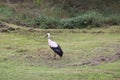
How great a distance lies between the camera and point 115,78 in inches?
492

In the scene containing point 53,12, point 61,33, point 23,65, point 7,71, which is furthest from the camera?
point 53,12

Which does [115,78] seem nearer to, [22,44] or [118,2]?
[22,44]

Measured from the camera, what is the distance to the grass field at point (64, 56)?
13.0 m

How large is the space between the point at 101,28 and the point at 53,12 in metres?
4.01

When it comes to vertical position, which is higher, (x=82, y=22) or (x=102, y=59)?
(x=82, y=22)

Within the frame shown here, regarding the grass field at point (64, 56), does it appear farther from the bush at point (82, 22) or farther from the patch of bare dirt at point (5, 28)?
the bush at point (82, 22)

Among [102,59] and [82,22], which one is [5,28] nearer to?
[82,22]

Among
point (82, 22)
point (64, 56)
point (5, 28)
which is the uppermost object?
point (82, 22)

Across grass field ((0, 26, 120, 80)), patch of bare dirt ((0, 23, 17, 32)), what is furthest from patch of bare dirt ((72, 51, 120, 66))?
patch of bare dirt ((0, 23, 17, 32))

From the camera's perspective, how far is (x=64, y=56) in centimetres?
1714

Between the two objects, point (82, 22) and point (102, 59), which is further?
point (82, 22)

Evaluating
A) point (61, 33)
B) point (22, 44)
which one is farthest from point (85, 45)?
point (61, 33)

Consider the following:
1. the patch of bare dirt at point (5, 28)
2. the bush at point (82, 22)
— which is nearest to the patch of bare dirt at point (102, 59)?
the patch of bare dirt at point (5, 28)

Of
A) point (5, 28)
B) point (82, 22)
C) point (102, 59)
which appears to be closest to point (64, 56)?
point (102, 59)
